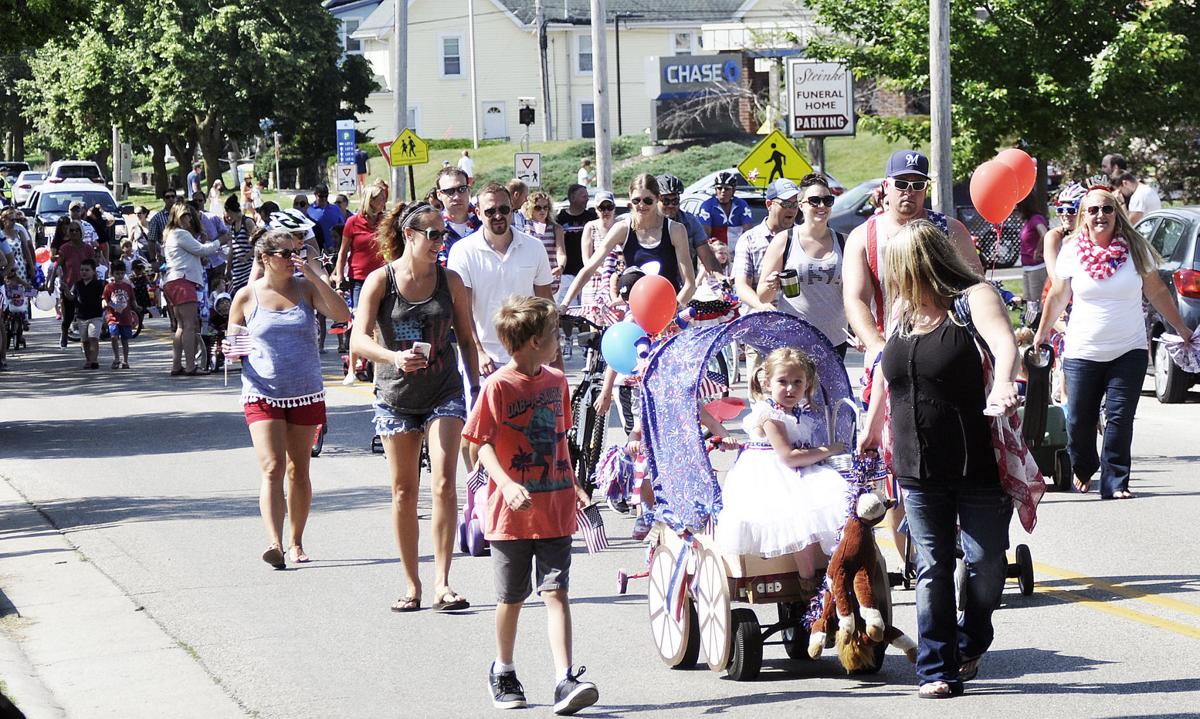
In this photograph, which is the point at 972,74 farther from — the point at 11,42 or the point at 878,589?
the point at 878,589

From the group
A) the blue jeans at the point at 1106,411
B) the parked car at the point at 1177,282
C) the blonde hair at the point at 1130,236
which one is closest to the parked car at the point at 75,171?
the parked car at the point at 1177,282

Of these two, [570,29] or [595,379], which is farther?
[570,29]

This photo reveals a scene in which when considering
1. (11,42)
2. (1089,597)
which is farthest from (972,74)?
(1089,597)

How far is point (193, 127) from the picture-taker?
6788 cm

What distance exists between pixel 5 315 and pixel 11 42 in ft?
20.8

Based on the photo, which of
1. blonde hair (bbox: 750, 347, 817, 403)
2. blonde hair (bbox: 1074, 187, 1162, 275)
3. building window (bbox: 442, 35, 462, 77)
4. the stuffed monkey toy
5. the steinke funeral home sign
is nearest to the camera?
the stuffed monkey toy

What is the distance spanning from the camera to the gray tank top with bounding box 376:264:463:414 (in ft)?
27.6

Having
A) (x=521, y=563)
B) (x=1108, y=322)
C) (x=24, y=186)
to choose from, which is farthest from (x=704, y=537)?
(x=24, y=186)

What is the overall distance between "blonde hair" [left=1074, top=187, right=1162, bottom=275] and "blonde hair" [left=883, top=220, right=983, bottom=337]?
4.64m

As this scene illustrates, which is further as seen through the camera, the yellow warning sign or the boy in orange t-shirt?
the yellow warning sign

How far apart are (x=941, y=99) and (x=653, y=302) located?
521 inches

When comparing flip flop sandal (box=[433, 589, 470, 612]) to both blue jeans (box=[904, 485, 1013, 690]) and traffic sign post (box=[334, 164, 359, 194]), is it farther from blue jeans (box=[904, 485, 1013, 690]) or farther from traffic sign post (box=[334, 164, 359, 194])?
traffic sign post (box=[334, 164, 359, 194])

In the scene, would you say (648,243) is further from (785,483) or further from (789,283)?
(785,483)

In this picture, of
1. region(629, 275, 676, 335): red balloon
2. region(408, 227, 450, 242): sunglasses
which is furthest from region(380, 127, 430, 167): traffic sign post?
region(408, 227, 450, 242): sunglasses
